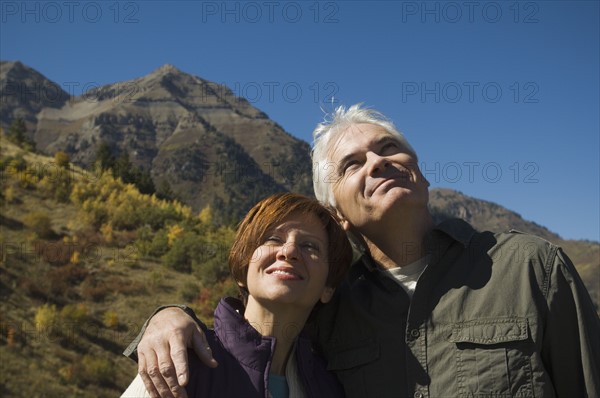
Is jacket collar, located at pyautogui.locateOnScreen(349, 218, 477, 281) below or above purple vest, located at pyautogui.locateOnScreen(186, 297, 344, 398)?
above

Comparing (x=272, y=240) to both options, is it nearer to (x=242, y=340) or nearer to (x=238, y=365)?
(x=242, y=340)

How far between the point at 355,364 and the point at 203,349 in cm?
94

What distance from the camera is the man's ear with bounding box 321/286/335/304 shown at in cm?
298

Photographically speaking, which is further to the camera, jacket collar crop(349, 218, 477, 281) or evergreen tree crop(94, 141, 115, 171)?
evergreen tree crop(94, 141, 115, 171)

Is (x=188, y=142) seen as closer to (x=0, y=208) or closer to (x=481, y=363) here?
(x=0, y=208)

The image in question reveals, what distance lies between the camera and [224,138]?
15300 cm

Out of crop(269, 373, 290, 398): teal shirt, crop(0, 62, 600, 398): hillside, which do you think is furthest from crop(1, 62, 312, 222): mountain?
crop(269, 373, 290, 398): teal shirt

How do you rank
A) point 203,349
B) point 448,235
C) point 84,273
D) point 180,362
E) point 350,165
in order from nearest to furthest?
point 180,362 < point 203,349 < point 448,235 < point 350,165 < point 84,273

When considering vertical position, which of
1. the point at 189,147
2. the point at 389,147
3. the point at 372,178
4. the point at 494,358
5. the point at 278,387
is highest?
the point at 189,147

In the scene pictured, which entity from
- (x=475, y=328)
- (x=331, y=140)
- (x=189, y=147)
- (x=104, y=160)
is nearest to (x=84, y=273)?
(x=331, y=140)

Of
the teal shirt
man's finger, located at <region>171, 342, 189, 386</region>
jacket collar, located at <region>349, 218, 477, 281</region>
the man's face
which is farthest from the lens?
the man's face

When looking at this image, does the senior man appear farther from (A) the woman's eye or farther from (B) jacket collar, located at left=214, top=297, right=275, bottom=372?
(A) the woman's eye

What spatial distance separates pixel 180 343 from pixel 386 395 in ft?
3.79

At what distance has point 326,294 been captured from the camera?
118 inches
